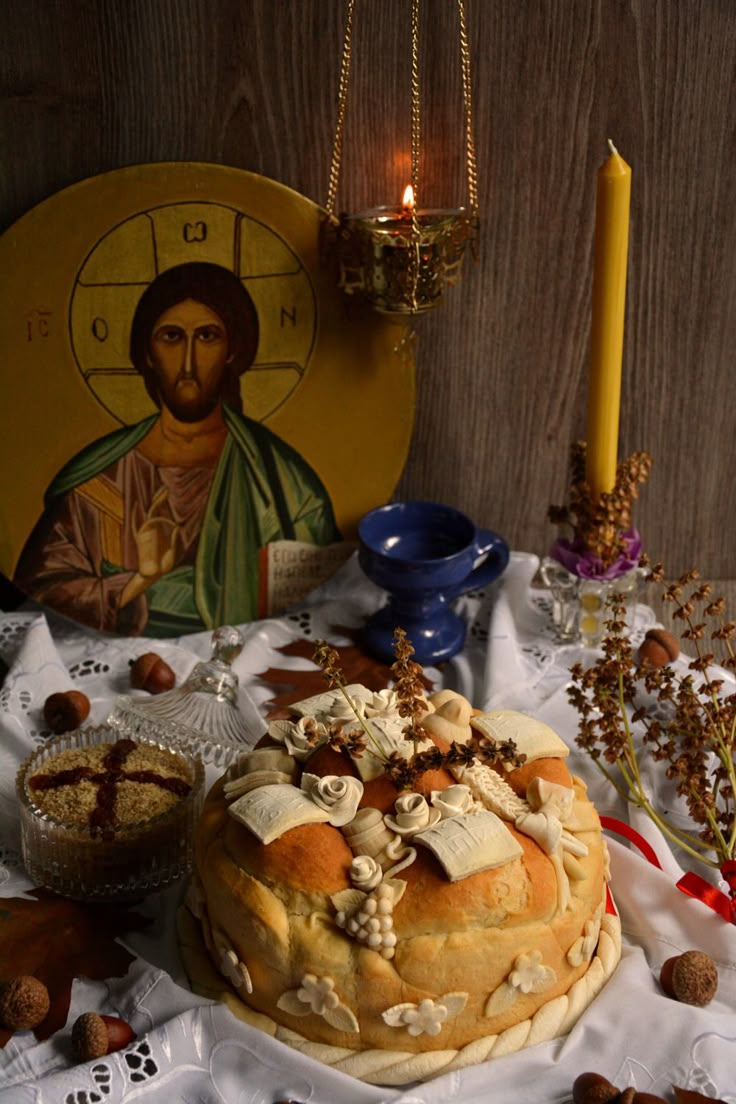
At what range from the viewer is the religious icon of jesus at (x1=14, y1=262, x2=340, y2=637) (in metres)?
1.36

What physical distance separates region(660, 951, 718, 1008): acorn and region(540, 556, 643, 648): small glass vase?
0.49 m

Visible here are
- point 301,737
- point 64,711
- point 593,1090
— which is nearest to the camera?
point 593,1090

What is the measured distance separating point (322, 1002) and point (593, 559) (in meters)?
0.64

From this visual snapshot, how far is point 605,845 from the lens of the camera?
1040 mm

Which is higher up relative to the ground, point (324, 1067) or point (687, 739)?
point (687, 739)

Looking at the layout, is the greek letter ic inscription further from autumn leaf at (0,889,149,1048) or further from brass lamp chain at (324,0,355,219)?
autumn leaf at (0,889,149,1048)

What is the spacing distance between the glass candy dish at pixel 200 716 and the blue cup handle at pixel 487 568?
280 millimetres

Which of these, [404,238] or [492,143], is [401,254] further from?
[492,143]

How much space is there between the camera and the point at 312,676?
1.36m

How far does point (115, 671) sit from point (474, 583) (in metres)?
0.42

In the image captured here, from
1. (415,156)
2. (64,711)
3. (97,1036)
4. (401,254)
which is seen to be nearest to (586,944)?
(97,1036)

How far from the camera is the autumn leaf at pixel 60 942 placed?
979mm

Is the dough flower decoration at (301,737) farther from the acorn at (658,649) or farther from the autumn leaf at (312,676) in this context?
the acorn at (658,649)

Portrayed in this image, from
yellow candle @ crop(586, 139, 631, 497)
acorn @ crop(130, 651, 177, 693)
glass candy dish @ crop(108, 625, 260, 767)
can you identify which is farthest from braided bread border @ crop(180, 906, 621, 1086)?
yellow candle @ crop(586, 139, 631, 497)
